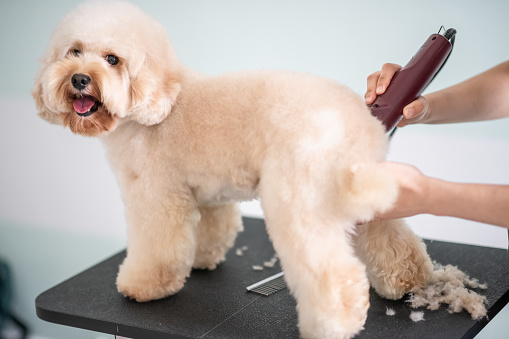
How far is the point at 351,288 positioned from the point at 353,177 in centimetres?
22

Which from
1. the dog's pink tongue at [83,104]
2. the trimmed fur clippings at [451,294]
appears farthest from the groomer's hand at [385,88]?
the dog's pink tongue at [83,104]

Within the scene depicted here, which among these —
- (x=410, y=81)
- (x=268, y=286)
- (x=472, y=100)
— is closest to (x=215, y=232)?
(x=268, y=286)

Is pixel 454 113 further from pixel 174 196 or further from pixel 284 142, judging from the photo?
pixel 174 196

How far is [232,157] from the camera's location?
48.8 inches

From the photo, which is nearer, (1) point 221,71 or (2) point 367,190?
(2) point 367,190

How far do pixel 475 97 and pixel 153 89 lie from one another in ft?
2.75

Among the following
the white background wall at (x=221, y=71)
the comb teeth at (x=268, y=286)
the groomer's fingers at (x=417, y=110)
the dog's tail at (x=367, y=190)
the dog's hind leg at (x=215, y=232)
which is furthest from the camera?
the white background wall at (x=221, y=71)

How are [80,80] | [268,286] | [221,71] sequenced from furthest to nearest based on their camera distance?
1. [221,71]
2. [268,286]
3. [80,80]

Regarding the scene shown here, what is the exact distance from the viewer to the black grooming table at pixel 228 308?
4.10 feet

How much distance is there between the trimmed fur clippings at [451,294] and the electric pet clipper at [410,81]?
39cm

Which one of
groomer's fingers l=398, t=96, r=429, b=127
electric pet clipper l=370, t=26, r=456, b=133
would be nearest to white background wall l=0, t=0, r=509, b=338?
groomer's fingers l=398, t=96, r=429, b=127

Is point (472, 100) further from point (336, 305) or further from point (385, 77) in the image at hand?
point (336, 305)

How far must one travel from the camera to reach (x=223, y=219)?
1615 millimetres

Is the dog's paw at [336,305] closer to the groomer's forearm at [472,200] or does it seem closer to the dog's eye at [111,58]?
the groomer's forearm at [472,200]
